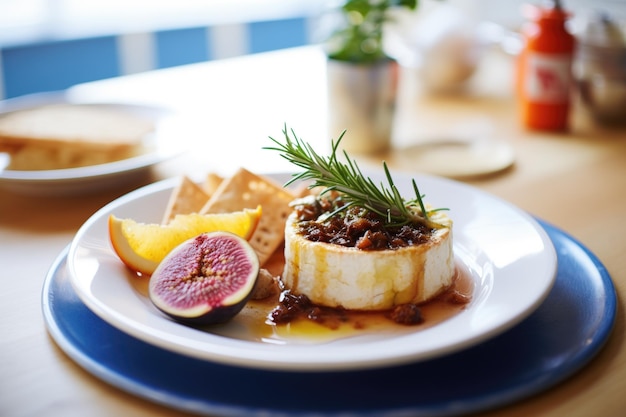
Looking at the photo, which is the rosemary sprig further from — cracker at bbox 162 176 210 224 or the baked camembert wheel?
cracker at bbox 162 176 210 224

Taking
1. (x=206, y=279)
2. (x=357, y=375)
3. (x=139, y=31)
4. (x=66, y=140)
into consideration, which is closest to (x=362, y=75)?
(x=66, y=140)

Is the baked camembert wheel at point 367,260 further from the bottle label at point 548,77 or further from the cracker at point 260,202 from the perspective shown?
the bottle label at point 548,77

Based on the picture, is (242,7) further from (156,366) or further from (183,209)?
(156,366)

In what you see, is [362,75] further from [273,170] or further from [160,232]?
[160,232]

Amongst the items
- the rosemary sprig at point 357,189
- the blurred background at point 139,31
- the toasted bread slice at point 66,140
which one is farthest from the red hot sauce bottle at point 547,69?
the blurred background at point 139,31

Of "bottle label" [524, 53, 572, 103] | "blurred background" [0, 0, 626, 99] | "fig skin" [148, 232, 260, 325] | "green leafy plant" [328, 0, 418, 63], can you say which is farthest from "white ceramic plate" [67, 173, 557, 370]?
"blurred background" [0, 0, 626, 99]
